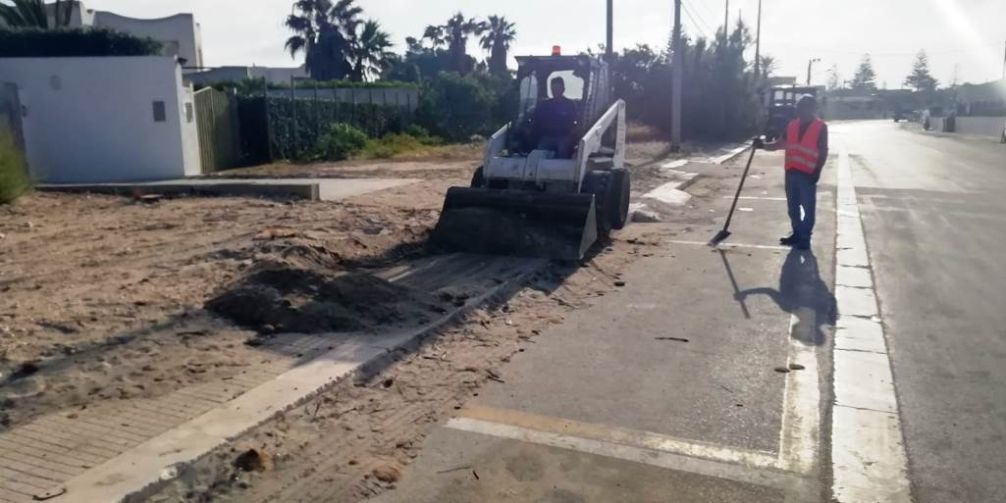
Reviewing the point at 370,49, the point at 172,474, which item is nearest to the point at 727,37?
the point at 370,49

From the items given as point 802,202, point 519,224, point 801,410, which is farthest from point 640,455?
point 802,202

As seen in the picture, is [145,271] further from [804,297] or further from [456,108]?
[456,108]

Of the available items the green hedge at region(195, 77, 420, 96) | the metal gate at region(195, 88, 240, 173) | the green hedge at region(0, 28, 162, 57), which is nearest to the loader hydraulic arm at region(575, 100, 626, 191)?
the metal gate at region(195, 88, 240, 173)

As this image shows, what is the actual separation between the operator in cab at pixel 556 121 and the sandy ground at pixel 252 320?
1.62 meters

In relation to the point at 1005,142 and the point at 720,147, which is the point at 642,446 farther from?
the point at 1005,142

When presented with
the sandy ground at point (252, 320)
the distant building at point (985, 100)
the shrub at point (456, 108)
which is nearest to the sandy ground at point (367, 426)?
the sandy ground at point (252, 320)

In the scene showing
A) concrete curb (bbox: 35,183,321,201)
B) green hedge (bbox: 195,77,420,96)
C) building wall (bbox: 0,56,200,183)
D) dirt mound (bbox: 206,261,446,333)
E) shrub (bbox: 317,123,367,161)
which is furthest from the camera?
green hedge (bbox: 195,77,420,96)

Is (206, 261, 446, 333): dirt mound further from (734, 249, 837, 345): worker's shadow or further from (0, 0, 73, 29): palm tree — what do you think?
(0, 0, 73, 29): palm tree

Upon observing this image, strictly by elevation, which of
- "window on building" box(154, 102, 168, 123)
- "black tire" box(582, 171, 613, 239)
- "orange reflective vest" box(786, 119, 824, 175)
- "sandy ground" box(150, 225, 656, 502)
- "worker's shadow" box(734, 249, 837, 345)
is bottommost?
"worker's shadow" box(734, 249, 837, 345)

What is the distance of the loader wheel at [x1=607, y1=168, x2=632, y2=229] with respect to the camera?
1211 cm

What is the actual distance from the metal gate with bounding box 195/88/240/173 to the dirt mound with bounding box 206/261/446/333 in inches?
638

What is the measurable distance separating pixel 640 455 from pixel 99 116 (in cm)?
Result: 1900

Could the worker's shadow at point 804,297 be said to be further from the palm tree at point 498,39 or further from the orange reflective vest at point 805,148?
the palm tree at point 498,39

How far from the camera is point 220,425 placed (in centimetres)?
495
